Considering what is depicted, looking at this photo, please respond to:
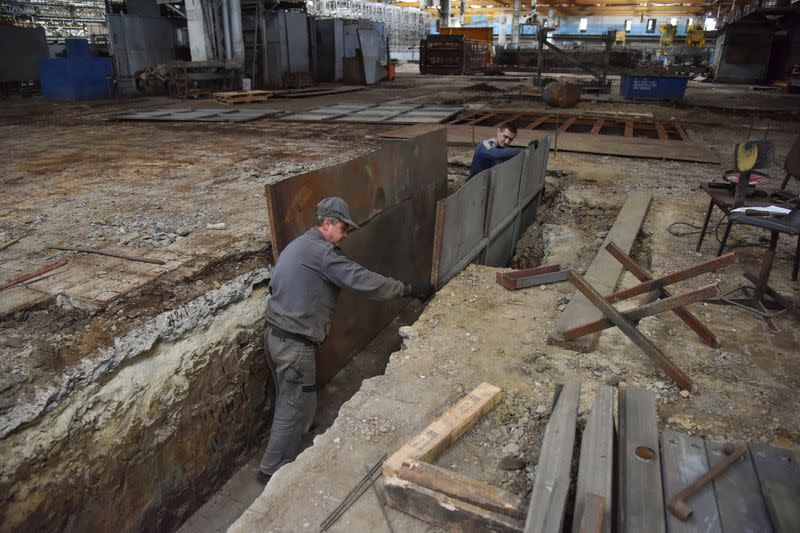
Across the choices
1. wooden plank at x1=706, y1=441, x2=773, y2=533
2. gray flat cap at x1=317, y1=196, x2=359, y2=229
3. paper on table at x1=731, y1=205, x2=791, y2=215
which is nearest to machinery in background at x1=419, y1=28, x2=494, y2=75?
paper on table at x1=731, y1=205, x2=791, y2=215

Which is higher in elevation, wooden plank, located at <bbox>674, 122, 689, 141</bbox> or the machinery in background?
the machinery in background

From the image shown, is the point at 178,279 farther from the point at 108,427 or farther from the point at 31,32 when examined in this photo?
the point at 31,32

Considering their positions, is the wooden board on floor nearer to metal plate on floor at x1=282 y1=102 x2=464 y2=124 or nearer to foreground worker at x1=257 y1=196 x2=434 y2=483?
metal plate on floor at x1=282 y1=102 x2=464 y2=124

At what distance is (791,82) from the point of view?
19.0 m

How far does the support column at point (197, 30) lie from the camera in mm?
15477

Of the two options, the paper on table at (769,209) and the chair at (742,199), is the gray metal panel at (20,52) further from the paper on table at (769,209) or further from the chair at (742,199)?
the paper on table at (769,209)

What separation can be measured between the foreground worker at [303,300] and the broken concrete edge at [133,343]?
0.41 m

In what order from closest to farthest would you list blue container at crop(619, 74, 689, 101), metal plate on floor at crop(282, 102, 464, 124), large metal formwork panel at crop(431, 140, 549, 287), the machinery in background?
large metal formwork panel at crop(431, 140, 549, 287), metal plate on floor at crop(282, 102, 464, 124), blue container at crop(619, 74, 689, 101), the machinery in background

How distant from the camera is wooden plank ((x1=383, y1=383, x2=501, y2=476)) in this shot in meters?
2.35

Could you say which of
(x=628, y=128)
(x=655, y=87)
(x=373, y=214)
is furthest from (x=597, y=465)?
(x=655, y=87)

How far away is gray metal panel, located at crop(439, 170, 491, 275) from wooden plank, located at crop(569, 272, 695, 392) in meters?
1.51

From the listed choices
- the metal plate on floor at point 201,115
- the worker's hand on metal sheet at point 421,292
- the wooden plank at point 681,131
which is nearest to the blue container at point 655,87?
the wooden plank at point 681,131

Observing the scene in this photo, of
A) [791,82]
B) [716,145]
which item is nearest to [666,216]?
[716,145]

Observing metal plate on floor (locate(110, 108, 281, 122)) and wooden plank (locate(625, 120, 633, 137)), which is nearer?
wooden plank (locate(625, 120, 633, 137))
